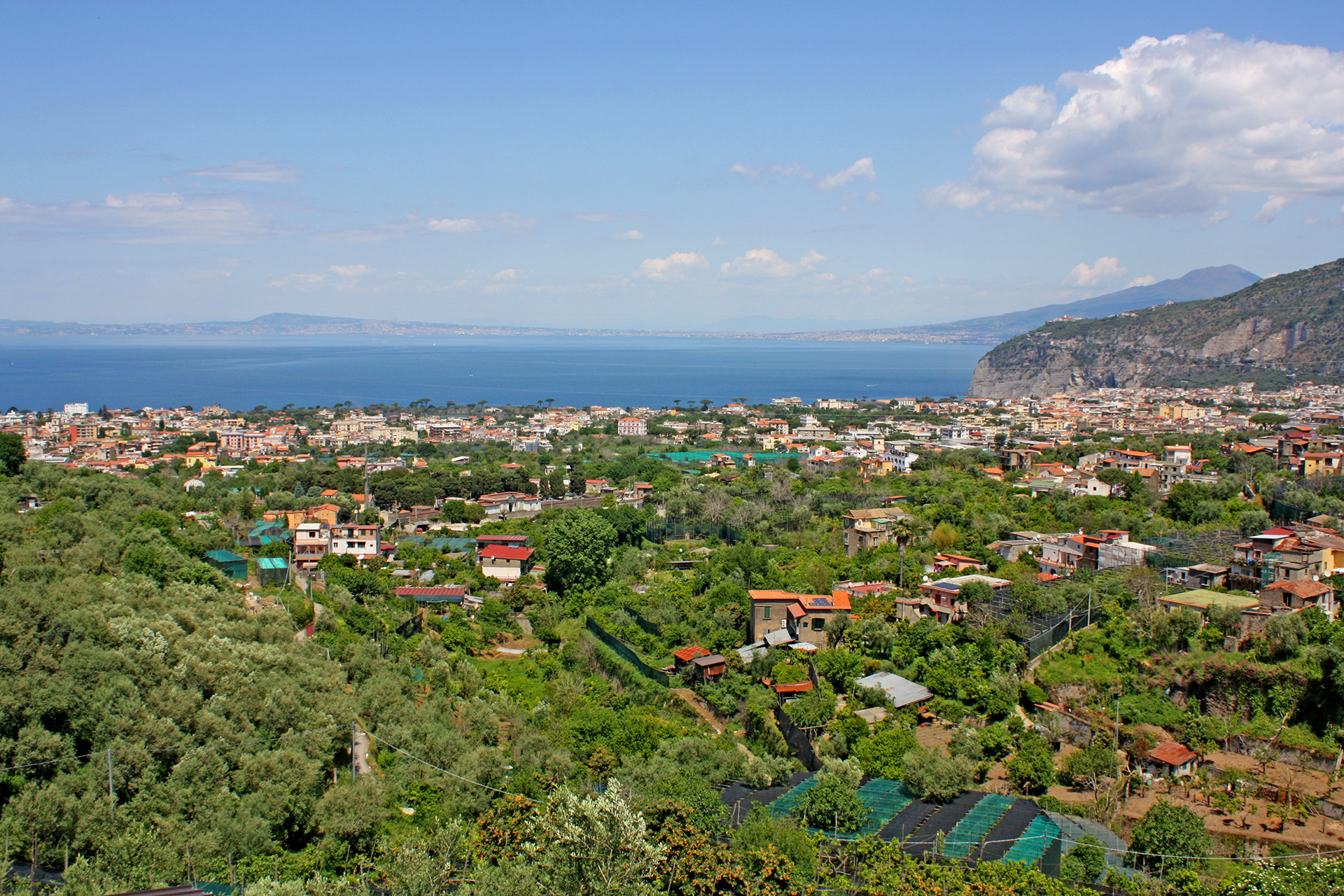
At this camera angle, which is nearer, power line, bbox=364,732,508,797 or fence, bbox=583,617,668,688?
power line, bbox=364,732,508,797

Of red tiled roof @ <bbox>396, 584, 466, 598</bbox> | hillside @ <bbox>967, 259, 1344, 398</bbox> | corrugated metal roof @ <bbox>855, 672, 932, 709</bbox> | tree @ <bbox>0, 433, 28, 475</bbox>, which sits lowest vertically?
red tiled roof @ <bbox>396, 584, 466, 598</bbox>

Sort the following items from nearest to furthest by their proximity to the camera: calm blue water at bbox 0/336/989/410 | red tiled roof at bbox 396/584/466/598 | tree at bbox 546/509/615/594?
red tiled roof at bbox 396/584/466/598 < tree at bbox 546/509/615/594 < calm blue water at bbox 0/336/989/410

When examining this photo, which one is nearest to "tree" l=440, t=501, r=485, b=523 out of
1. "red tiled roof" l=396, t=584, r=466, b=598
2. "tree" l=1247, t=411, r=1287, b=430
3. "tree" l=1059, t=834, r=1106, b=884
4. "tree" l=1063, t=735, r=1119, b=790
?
"red tiled roof" l=396, t=584, r=466, b=598

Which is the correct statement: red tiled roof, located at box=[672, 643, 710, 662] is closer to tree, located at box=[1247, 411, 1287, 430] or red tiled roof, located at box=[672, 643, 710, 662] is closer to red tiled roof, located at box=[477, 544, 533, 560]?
red tiled roof, located at box=[477, 544, 533, 560]

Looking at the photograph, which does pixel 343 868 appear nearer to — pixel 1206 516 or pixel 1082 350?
pixel 1206 516

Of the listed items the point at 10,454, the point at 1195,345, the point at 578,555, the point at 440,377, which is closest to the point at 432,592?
the point at 578,555

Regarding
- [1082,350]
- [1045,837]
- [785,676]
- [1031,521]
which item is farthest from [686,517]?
[1082,350]
